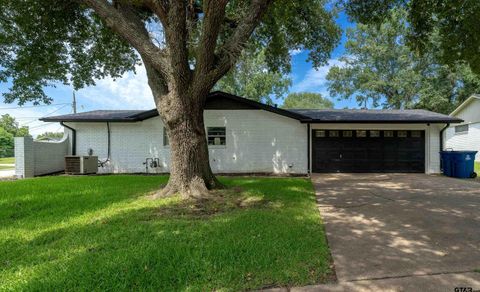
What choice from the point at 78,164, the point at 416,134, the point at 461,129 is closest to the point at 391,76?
the point at 461,129

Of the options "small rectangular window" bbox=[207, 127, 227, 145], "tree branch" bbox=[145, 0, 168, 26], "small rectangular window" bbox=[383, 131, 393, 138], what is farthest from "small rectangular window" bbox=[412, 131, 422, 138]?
"tree branch" bbox=[145, 0, 168, 26]

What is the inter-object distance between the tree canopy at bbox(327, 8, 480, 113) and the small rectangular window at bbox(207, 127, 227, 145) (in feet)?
68.4

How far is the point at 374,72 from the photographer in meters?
27.5

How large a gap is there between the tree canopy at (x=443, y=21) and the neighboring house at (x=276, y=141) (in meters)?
3.52

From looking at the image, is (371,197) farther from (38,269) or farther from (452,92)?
(452,92)

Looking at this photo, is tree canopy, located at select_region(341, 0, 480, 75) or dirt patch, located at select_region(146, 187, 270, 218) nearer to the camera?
dirt patch, located at select_region(146, 187, 270, 218)

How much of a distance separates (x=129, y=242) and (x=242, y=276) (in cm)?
168

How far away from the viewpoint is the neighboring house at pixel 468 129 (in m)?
16.9

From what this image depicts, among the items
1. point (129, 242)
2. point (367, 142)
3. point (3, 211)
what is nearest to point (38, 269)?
point (129, 242)

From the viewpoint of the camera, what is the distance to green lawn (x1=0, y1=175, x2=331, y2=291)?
2.53m

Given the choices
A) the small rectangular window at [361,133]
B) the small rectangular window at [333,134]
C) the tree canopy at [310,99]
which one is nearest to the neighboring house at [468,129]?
the small rectangular window at [361,133]

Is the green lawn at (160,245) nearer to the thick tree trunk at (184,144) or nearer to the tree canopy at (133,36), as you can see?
the thick tree trunk at (184,144)

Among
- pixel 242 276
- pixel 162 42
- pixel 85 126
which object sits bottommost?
pixel 242 276

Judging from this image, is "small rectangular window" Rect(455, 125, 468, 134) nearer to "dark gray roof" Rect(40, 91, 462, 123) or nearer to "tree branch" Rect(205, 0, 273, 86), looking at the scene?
"dark gray roof" Rect(40, 91, 462, 123)
